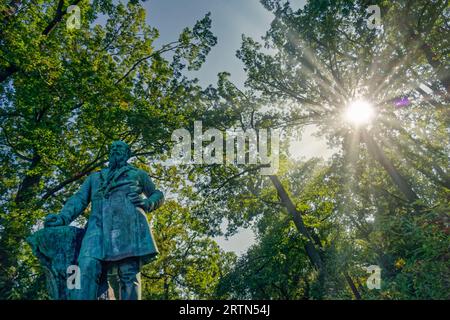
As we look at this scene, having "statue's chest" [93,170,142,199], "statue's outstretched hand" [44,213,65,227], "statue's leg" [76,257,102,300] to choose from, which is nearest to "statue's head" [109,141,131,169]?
"statue's chest" [93,170,142,199]

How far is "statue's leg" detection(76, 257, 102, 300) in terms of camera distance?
4.77m

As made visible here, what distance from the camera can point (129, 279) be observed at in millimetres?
4938

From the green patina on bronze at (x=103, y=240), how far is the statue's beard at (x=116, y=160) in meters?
0.18

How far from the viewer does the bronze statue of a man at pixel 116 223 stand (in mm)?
4932

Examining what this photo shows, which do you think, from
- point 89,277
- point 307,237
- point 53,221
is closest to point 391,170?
point 307,237

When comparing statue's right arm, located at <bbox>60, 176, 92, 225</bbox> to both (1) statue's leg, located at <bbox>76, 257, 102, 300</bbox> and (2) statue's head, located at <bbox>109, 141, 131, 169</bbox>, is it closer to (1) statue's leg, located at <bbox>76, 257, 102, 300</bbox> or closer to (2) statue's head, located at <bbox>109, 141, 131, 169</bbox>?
(2) statue's head, located at <bbox>109, 141, 131, 169</bbox>

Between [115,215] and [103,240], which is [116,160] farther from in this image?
[103,240]

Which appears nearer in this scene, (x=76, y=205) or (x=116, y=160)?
(x=76, y=205)

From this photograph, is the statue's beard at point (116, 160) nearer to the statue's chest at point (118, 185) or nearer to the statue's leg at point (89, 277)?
the statue's chest at point (118, 185)

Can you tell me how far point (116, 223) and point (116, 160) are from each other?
1241 mm

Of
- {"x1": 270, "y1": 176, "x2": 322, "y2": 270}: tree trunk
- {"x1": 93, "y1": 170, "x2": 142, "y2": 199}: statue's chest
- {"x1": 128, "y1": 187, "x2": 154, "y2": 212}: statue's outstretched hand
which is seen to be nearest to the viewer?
{"x1": 128, "y1": 187, "x2": 154, "y2": 212}: statue's outstretched hand

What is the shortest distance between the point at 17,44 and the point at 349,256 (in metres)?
11.0

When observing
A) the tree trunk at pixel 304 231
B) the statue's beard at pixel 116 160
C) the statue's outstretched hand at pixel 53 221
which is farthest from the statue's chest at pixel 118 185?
the tree trunk at pixel 304 231

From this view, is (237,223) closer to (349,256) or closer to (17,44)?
(349,256)
